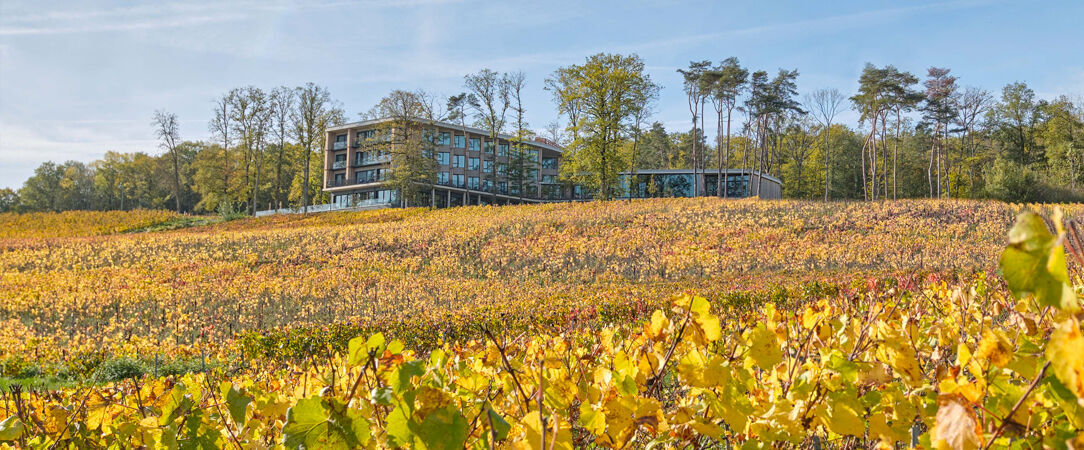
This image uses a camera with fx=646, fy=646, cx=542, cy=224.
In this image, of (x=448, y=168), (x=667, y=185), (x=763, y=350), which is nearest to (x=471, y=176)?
(x=448, y=168)

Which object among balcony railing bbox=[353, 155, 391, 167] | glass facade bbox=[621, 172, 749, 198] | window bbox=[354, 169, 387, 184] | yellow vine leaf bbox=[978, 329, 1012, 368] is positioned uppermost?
balcony railing bbox=[353, 155, 391, 167]

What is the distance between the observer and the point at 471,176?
177 ft

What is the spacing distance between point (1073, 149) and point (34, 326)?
5505 centimetres

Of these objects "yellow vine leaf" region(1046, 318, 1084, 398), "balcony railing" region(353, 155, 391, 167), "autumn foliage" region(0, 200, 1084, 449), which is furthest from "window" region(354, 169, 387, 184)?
"yellow vine leaf" region(1046, 318, 1084, 398)

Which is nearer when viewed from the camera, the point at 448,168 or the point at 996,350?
the point at 996,350

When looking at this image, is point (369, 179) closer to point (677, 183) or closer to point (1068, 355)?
point (677, 183)

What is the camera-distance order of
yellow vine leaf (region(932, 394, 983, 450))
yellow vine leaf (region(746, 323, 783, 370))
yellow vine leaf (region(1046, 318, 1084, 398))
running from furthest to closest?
1. yellow vine leaf (region(746, 323, 783, 370))
2. yellow vine leaf (region(932, 394, 983, 450))
3. yellow vine leaf (region(1046, 318, 1084, 398))

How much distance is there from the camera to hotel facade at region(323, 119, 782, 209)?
47688 mm

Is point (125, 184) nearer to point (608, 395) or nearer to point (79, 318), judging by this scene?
point (79, 318)

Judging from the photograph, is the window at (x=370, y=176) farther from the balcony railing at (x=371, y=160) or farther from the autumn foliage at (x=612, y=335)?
the autumn foliage at (x=612, y=335)

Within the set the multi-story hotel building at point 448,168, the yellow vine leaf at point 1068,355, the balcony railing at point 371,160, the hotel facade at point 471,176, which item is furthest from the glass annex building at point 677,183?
the yellow vine leaf at point 1068,355

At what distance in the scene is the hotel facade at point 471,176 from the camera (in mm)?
47688

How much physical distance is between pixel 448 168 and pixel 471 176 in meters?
2.08

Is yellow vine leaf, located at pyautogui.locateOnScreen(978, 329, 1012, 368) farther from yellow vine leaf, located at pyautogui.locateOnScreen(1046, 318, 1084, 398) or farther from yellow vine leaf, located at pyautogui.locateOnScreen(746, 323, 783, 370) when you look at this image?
yellow vine leaf, located at pyautogui.locateOnScreen(1046, 318, 1084, 398)
